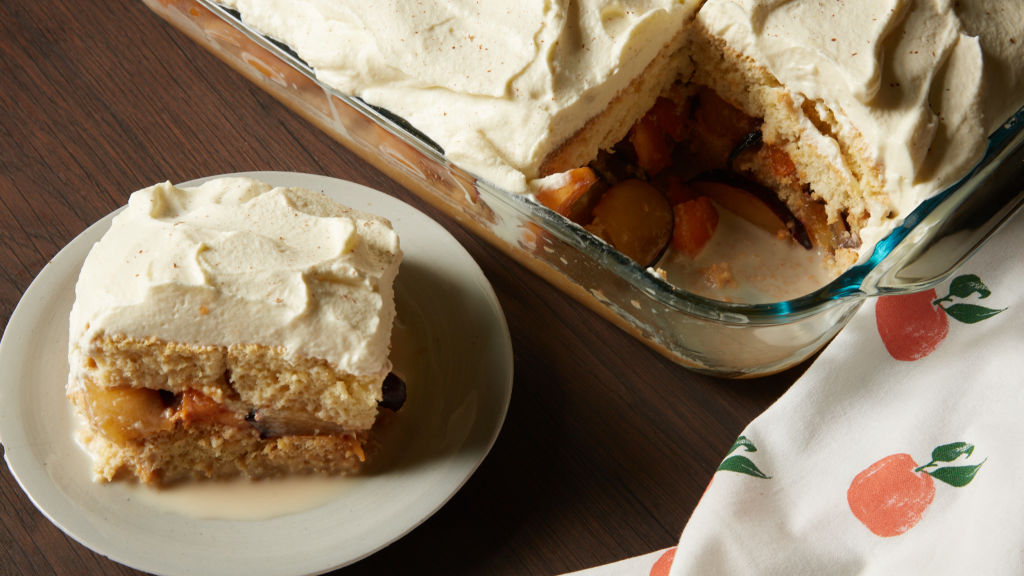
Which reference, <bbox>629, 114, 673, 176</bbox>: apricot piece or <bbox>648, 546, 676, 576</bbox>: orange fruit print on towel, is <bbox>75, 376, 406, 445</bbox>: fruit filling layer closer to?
<bbox>648, 546, 676, 576</bbox>: orange fruit print on towel

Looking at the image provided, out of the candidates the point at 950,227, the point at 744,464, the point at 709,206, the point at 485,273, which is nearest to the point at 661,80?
the point at 709,206

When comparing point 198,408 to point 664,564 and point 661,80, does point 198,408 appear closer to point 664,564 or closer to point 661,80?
point 664,564

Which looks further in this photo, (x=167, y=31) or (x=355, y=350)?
(x=167, y=31)

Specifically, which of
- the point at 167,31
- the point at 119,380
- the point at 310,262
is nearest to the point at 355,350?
the point at 310,262

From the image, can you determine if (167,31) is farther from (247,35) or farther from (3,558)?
(3,558)

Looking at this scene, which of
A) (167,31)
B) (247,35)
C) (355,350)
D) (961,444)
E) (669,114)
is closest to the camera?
(355,350)

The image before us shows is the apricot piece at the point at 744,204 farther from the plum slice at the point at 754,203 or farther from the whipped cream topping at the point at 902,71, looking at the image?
the whipped cream topping at the point at 902,71

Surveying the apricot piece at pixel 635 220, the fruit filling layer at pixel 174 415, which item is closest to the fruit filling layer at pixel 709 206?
the apricot piece at pixel 635 220
